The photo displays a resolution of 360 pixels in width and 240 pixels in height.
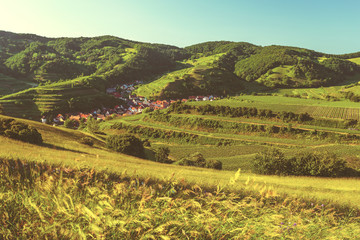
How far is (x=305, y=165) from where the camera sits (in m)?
25.0

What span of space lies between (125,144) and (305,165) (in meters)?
31.8

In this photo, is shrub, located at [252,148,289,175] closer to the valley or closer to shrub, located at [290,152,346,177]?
the valley

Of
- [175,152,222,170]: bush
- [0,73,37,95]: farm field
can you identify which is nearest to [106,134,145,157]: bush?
[175,152,222,170]: bush

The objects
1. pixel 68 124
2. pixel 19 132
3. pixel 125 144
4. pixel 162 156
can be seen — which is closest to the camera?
pixel 19 132

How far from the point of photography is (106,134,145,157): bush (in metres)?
37.8

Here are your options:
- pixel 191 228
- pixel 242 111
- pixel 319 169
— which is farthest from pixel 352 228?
pixel 242 111

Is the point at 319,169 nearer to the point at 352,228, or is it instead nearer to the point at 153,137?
the point at 352,228

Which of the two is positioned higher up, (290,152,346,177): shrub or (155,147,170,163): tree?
(290,152,346,177): shrub

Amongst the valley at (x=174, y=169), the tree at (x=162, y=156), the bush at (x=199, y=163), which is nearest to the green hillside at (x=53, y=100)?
the valley at (x=174, y=169)

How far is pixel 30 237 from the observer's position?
8.25 ft

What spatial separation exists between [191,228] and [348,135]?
84304mm

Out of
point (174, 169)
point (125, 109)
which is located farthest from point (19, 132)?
point (125, 109)

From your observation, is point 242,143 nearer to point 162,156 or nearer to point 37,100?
point 162,156

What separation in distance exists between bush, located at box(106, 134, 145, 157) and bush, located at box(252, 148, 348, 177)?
2480 centimetres
